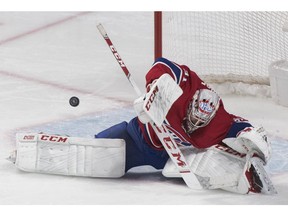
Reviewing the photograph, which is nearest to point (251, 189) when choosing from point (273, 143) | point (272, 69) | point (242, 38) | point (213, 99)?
point (213, 99)

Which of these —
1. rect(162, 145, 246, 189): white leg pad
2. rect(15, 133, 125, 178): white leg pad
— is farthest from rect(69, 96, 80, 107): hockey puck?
rect(162, 145, 246, 189): white leg pad

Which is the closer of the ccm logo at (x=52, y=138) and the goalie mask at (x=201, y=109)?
the goalie mask at (x=201, y=109)

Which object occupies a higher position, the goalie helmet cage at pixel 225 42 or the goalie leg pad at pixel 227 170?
the goalie helmet cage at pixel 225 42

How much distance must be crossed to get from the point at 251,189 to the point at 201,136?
25 cm

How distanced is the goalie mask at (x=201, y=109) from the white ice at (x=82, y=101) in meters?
0.22

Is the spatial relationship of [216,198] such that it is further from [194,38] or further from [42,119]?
[194,38]

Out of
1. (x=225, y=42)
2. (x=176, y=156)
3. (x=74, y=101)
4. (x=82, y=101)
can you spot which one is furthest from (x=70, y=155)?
(x=225, y=42)

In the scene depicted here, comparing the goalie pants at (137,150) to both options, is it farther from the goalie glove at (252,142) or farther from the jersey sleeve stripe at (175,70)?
the jersey sleeve stripe at (175,70)

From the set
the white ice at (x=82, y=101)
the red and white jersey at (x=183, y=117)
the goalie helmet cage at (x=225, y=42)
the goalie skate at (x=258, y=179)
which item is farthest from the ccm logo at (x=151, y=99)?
the goalie helmet cage at (x=225, y=42)

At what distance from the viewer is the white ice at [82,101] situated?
383 cm

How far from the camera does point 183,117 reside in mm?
3914

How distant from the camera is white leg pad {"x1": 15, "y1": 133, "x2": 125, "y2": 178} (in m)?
4.00

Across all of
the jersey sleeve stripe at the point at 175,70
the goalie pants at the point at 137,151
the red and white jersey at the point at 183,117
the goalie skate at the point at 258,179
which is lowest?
the goalie skate at the point at 258,179

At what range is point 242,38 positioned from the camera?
5.27 m
